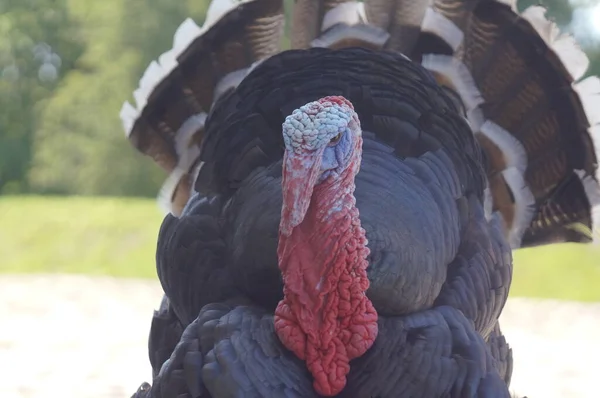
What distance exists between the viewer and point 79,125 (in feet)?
54.3

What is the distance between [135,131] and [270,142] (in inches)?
32.9

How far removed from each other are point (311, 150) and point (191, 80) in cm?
130

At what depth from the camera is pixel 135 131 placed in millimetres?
2805

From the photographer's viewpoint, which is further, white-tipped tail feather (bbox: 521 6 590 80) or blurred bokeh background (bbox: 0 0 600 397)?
blurred bokeh background (bbox: 0 0 600 397)

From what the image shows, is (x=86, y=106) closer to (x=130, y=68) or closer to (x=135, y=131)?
(x=130, y=68)

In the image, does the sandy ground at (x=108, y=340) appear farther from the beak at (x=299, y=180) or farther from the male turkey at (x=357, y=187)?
the beak at (x=299, y=180)

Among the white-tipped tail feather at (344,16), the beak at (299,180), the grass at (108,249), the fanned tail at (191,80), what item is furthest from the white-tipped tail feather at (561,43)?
the grass at (108,249)

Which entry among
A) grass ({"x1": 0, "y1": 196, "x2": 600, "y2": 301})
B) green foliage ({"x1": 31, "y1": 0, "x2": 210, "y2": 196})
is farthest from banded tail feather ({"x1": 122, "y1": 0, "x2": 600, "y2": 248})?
green foliage ({"x1": 31, "y1": 0, "x2": 210, "y2": 196})

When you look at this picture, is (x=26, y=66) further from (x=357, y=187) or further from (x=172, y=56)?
A: (x=357, y=187)

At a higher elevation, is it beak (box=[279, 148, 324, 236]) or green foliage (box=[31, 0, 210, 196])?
green foliage (box=[31, 0, 210, 196])

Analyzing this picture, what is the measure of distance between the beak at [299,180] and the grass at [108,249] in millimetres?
6108

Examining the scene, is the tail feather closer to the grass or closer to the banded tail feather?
the banded tail feather

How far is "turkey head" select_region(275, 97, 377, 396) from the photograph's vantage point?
1596mm

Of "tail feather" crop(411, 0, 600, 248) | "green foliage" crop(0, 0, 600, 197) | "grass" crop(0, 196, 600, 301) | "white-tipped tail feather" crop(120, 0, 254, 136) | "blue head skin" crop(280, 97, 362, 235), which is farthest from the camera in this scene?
"green foliage" crop(0, 0, 600, 197)
